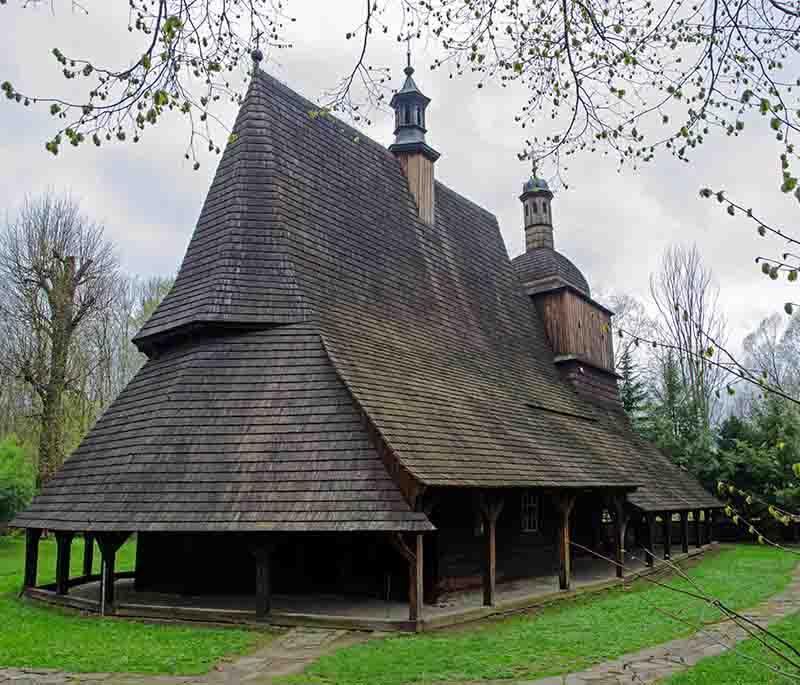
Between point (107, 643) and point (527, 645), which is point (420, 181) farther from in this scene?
point (107, 643)

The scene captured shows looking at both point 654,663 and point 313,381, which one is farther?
point 313,381

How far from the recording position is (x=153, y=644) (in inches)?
299

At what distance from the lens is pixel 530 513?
13.8m

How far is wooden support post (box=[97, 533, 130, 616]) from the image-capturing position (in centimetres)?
927

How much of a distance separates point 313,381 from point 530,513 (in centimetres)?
582

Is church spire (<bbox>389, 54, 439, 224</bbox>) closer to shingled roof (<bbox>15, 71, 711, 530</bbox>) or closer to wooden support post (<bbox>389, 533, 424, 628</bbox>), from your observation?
shingled roof (<bbox>15, 71, 711, 530</bbox>)

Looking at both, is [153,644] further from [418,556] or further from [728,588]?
[728,588]

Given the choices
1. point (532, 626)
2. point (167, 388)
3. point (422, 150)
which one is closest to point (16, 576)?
point (167, 388)

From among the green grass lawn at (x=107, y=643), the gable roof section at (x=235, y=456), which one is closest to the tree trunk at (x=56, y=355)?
the gable roof section at (x=235, y=456)

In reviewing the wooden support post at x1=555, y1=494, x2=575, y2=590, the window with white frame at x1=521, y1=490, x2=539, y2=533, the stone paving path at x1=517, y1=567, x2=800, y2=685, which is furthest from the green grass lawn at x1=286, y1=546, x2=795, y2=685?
the window with white frame at x1=521, y1=490, x2=539, y2=533

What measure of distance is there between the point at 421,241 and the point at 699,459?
13.7 metres

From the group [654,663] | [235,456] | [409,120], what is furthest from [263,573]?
[409,120]

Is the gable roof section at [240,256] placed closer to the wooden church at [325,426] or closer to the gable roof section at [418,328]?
the wooden church at [325,426]

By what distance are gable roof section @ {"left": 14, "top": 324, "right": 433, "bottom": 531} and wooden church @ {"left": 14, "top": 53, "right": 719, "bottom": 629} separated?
0.03 metres
